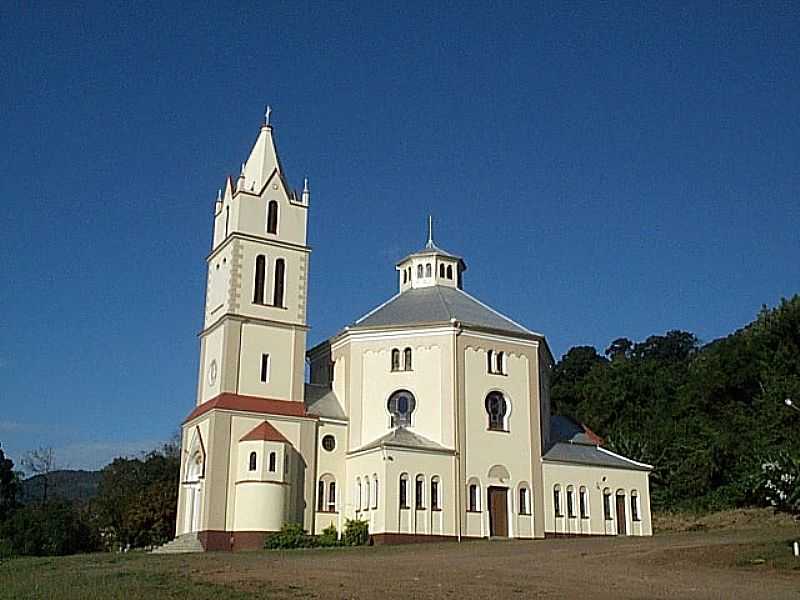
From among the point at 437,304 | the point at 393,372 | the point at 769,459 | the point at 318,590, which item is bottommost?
the point at 318,590

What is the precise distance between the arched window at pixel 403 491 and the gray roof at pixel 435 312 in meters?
8.31

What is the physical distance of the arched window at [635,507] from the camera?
5116 cm

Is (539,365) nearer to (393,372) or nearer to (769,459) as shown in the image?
(393,372)

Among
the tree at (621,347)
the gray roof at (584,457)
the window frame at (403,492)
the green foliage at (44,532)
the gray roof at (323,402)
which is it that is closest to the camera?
the window frame at (403,492)

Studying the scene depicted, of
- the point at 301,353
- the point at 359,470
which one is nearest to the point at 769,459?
the point at 359,470

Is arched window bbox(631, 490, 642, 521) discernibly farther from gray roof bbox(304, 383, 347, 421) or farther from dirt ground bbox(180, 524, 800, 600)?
gray roof bbox(304, 383, 347, 421)

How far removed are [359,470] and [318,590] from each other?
Result: 25474 millimetres

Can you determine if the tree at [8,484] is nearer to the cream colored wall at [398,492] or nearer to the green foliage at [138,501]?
the green foliage at [138,501]

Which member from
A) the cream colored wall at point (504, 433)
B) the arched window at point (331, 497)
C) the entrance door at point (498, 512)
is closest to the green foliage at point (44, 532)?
the arched window at point (331, 497)

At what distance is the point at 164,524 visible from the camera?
60.6m

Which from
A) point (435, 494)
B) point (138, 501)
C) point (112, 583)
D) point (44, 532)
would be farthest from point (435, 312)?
point (112, 583)

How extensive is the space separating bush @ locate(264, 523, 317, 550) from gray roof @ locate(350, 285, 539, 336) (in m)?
11.5

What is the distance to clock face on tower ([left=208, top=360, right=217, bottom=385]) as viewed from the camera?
4784cm

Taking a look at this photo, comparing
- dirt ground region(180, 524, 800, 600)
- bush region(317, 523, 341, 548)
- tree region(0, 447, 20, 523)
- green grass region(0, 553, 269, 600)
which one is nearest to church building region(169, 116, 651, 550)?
bush region(317, 523, 341, 548)
